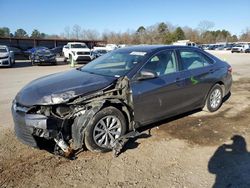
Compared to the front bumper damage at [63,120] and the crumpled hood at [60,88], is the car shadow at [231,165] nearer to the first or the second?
the front bumper damage at [63,120]

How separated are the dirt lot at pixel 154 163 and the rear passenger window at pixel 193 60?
124cm

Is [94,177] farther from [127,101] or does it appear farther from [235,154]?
[235,154]

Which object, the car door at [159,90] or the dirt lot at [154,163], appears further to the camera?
Result: the car door at [159,90]

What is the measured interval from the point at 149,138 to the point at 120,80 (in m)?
1.23

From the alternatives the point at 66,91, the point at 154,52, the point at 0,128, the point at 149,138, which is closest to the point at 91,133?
the point at 66,91

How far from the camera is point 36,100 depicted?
4.36 meters

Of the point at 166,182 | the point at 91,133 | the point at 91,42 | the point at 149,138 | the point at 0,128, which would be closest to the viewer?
Answer: the point at 166,182

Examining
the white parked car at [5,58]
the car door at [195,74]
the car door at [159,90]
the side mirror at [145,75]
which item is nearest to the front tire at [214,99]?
the car door at [195,74]

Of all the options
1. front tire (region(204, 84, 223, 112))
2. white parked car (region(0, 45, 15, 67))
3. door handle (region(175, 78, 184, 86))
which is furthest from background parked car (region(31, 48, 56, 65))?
door handle (region(175, 78, 184, 86))

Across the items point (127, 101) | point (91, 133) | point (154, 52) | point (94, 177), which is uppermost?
point (154, 52)

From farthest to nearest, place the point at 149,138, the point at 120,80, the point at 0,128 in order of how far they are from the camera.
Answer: the point at 0,128 < the point at 149,138 < the point at 120,80

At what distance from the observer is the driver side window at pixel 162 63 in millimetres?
5246

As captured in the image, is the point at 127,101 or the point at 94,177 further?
the point at 127,101

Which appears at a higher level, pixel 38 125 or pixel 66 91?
pixel 66 91
